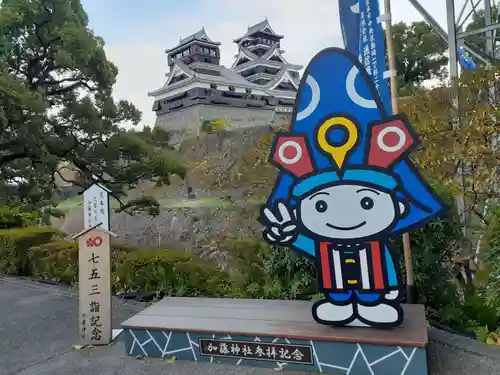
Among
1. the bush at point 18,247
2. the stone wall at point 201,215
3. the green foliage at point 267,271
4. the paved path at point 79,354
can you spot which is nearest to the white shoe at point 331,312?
the paved path at point 79,354

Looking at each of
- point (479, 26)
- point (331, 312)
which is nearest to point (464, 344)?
point (331, 312)

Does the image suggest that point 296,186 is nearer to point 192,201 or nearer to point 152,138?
point 152,138

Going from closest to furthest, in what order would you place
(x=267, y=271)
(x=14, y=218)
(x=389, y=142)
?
1. (x=389, y=142)
2. (x=267, y=271)
3. (x=14, y=218)

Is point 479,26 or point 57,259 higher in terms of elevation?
point 479,26

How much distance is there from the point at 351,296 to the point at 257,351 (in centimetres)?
68

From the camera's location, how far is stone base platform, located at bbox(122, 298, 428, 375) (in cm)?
247

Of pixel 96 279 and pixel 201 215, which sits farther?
pixel 201 215

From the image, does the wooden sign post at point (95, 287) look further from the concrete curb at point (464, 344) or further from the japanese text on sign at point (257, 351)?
the concrete curb at point (464, 344)

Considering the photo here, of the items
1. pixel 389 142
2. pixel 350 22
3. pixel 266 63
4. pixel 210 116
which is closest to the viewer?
pixel 389 142

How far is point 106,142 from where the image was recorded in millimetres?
6996

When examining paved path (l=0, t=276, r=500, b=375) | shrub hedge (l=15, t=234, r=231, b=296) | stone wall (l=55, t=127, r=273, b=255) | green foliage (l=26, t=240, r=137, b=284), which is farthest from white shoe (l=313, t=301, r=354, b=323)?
green foliage (l=26, t=240, r=137, b=284)

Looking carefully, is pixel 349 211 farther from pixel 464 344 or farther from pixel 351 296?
pixel 464 344

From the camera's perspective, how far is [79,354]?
10.8 feet

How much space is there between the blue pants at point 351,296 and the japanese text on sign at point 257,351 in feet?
1.14
